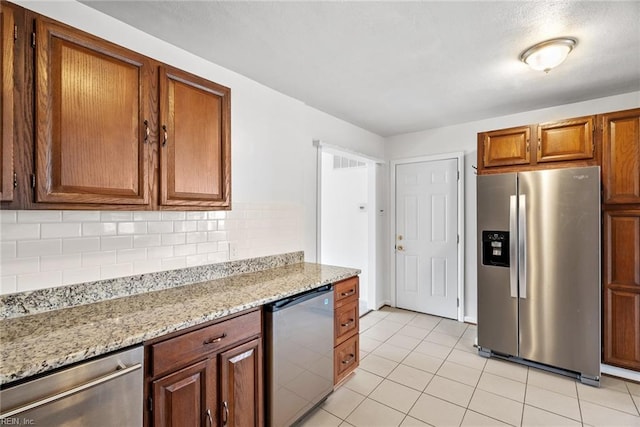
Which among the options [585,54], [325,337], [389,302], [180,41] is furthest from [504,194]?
[180,41]

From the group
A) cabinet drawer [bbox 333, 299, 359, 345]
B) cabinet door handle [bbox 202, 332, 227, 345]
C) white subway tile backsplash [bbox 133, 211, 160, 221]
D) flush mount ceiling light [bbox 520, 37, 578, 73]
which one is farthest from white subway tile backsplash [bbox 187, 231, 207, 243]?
flush mount ceiling light [bbox 520, 37, 578, 73]

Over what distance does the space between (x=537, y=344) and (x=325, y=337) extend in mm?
1913

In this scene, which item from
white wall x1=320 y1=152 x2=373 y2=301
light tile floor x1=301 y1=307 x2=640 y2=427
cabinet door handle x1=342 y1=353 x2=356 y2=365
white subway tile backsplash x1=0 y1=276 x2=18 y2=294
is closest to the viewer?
white subway tile backsplash x1=0 y1=276 x2=18 y2=294

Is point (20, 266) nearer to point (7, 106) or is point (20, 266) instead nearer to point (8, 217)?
point (8, 217)

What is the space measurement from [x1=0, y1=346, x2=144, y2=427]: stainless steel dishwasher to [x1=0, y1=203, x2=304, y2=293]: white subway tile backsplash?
28.2 inches

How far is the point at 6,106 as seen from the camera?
113 cm

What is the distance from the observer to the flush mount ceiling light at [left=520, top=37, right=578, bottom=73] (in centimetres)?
189

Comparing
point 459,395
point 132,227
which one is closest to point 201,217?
point 132,227

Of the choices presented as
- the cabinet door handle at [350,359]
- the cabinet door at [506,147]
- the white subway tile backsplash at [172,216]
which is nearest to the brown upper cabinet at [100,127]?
the white subway tile backsplash at [172,216]

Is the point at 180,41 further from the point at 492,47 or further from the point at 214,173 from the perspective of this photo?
the point at 492,47

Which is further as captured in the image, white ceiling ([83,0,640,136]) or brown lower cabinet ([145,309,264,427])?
white ceiling ([83,0,640,136])

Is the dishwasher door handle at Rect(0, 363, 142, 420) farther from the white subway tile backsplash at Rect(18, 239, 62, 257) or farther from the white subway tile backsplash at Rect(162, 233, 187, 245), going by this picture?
the white subway tile backsplash at Rect(162, 233, 187, 245)

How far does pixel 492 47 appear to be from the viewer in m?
1.98

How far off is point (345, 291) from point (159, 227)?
1390 mm
